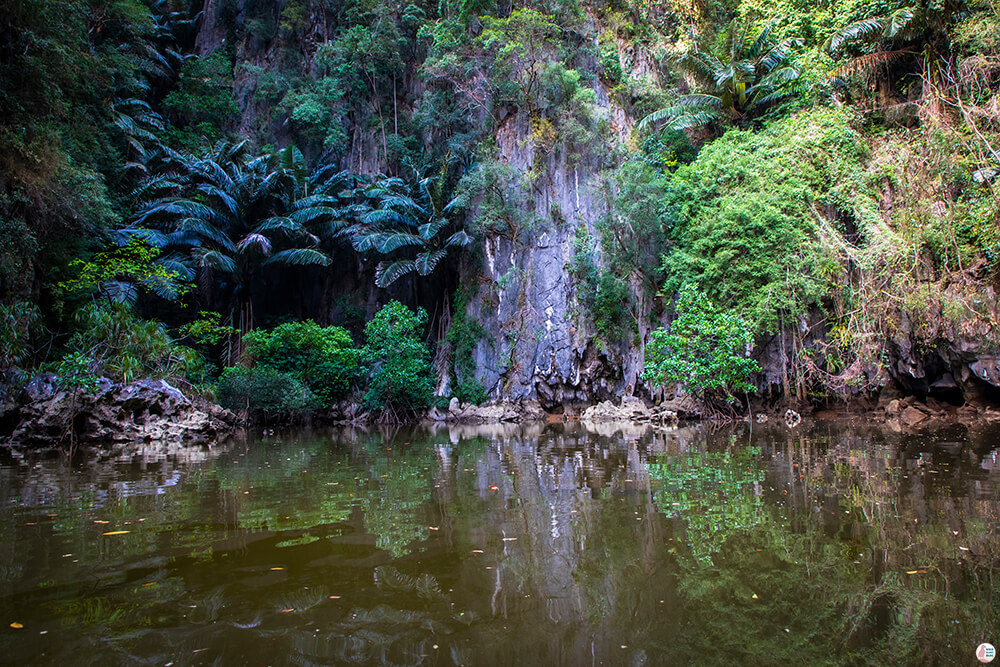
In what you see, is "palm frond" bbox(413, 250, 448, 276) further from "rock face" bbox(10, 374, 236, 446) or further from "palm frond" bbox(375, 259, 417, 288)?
"rock face" bbox(10, 374, 236, 446)

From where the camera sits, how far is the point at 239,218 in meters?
20.5

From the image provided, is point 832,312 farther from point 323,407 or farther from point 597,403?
point 323,407

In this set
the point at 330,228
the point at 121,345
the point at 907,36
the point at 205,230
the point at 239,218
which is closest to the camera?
the point at 121,345

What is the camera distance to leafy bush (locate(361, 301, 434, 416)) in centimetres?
1961

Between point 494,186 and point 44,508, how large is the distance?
18199mm

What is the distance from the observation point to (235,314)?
22.3 meters

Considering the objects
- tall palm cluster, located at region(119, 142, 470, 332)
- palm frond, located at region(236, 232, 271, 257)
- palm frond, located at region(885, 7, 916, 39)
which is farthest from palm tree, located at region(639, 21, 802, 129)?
palm frond, located at region(236, 232, 271, 257)

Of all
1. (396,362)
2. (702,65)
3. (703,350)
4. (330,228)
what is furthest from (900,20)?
(330,228)

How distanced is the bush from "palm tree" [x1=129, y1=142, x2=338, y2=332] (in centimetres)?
427

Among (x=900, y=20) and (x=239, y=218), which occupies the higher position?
(x=900, y=20)

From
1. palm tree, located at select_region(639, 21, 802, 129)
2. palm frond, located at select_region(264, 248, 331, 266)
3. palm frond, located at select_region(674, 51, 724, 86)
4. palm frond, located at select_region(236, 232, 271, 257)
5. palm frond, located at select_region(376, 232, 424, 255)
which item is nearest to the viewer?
palm tree, located at select_region(639, 21, 802, 129)

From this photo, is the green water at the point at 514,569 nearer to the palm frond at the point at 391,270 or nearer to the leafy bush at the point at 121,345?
the leafy bush at the point at 121,345

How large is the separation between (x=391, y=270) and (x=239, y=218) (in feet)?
19.5

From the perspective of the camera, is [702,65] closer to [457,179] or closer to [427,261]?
[457,179]
